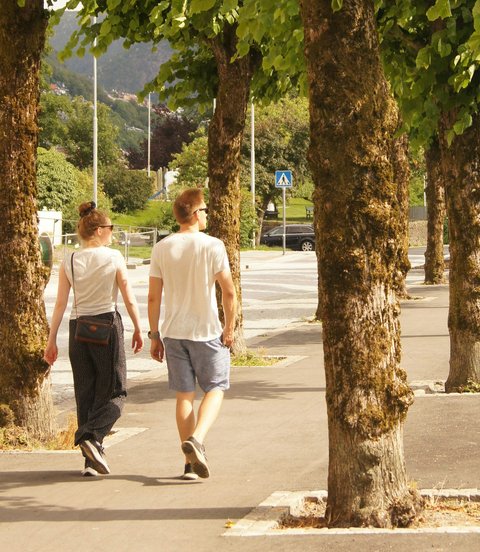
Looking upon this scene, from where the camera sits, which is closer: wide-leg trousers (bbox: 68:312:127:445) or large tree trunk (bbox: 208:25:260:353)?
wide-leg trousers (bbox: 68:312:127:445)

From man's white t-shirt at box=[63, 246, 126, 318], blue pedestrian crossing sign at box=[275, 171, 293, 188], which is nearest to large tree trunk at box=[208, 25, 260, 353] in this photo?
man's white t-shirt at box=[63, 246, 126, 318]

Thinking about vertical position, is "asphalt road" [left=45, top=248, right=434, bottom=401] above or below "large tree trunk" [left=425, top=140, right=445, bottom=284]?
below

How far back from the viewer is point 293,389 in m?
13.6

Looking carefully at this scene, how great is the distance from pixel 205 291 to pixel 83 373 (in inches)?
50.1

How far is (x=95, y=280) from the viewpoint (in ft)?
30.5

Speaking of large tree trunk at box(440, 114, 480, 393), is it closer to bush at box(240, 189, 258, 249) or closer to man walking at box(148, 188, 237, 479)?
man walking at box(148, 188, 237, 479)

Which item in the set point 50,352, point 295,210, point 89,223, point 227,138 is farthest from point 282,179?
point 295,210

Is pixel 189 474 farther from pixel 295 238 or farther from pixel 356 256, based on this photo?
pixel 295 238

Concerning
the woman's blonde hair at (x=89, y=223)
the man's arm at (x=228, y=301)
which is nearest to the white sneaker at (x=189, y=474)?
the man's arm at (x=228, y=301)

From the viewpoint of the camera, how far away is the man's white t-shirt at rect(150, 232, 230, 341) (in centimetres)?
865

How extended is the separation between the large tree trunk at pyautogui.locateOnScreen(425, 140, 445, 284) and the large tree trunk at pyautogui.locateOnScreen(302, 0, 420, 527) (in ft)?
78.6

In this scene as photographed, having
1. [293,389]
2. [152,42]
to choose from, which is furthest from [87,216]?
[152,42]

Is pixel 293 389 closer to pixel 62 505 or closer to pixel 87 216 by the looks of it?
pixel 87 216

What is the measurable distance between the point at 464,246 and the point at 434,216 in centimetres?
2053
